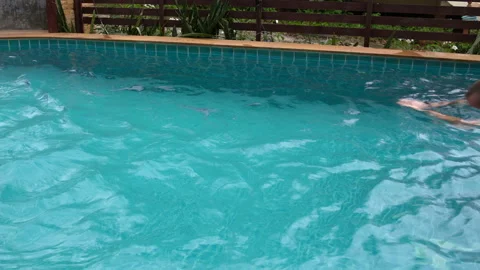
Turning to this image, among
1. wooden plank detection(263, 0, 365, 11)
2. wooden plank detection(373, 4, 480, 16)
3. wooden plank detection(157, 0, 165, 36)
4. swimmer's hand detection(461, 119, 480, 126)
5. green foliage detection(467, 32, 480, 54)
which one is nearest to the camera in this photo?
swimmer's hand detection(461, 119, 480, 126)

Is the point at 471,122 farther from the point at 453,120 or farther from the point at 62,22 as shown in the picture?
the point at 62,22

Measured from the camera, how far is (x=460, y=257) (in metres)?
→ 3.03

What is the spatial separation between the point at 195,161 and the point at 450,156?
2.34 meters

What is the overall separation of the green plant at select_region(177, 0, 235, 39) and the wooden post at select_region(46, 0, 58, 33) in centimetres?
249

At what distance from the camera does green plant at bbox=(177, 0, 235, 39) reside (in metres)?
9.38

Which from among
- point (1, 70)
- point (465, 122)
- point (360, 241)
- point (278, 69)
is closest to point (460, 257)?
point (360, 241)

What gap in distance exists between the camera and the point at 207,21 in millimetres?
9445

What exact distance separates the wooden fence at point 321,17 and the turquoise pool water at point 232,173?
1.87 meters

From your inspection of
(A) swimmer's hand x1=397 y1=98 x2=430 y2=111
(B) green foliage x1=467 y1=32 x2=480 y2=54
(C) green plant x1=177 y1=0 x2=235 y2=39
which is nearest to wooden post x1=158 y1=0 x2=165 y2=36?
(C) green plant x1=177 y1=0 x2=235 y2=39

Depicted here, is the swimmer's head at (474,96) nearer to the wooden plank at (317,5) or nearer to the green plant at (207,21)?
the wooden plank at (317,5)

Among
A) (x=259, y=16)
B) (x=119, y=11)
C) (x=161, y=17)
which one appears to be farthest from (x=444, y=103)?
(x=119, y=11)

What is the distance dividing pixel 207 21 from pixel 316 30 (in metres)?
2.09

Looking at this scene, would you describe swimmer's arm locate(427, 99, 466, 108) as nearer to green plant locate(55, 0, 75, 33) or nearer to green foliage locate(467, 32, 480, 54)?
green foliage locate(467, 32, 480, 54)

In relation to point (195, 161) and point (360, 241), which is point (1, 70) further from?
point (360, 241)
